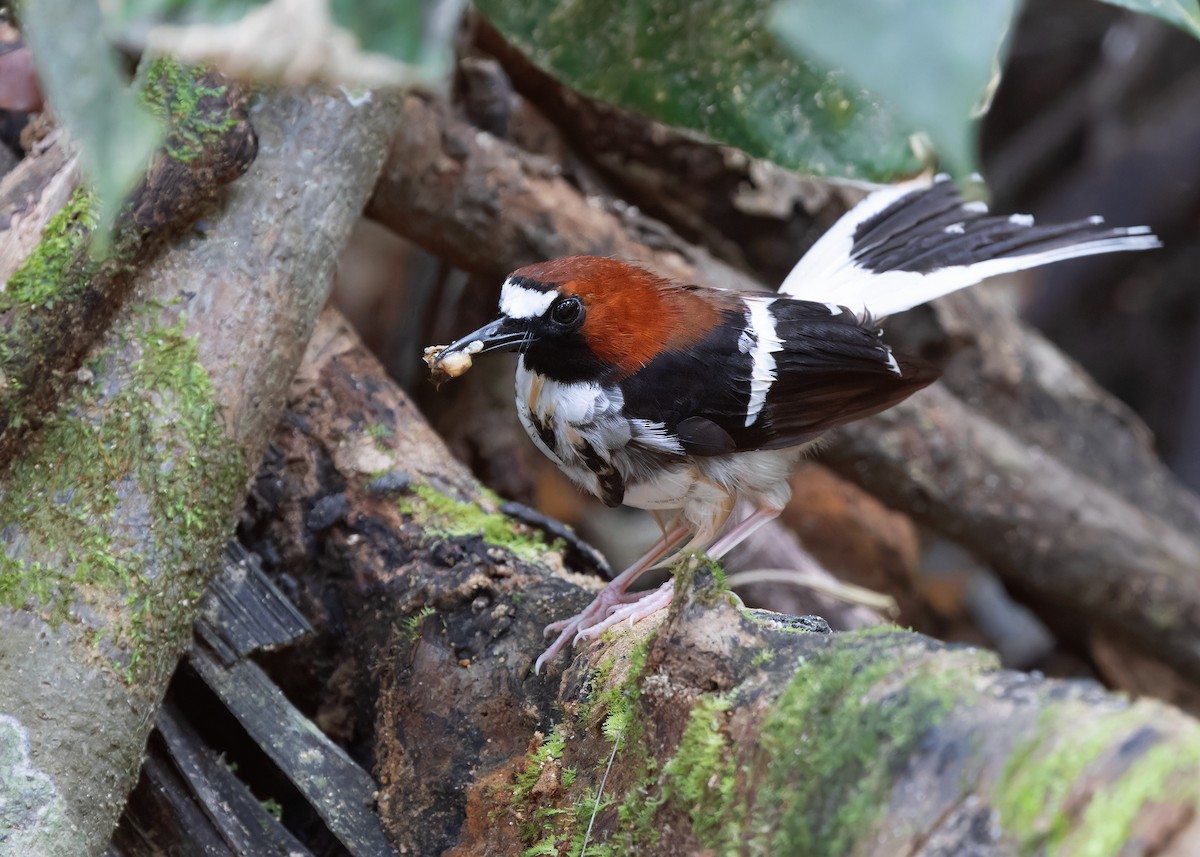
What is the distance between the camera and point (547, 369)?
2381mm

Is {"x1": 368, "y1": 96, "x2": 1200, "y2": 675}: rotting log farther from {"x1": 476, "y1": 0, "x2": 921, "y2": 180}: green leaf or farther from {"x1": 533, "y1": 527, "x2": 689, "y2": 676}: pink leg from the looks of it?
{"x1": 533, "y1": 527, "x2": 689, "y2": 676}: pink leg

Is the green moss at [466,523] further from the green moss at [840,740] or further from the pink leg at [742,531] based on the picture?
the green moss at [840,740]

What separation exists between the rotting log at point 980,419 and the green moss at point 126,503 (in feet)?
3.93

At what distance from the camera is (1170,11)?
1.43m

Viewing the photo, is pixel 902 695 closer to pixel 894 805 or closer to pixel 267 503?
Answer: pixel 894 805

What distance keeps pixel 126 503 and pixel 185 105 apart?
847 millimetres

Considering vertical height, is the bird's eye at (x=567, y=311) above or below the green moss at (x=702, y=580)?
above

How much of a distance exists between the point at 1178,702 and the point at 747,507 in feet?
8.65

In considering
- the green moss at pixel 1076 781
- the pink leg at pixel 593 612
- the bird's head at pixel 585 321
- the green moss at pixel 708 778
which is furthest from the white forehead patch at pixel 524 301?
the green moss at pixel 1076 781

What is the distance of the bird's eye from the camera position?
228 cm

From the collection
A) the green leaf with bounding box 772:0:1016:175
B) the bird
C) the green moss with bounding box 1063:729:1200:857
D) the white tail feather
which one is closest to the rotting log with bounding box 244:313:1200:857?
the green moss with bounding box 1063:729:1200:857

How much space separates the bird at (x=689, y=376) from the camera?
7.57ft

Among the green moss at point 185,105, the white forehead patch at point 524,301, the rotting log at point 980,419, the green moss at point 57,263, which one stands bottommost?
the rotting log at point 980,419

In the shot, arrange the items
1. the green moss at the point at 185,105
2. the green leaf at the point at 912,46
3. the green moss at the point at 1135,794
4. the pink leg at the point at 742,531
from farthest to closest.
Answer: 1. the pink leg at the point at 742,531
2. the green moss at the point at 185,105
3. the green moss at the point at 1135,794
4. the green leaf at the point at 912,46
